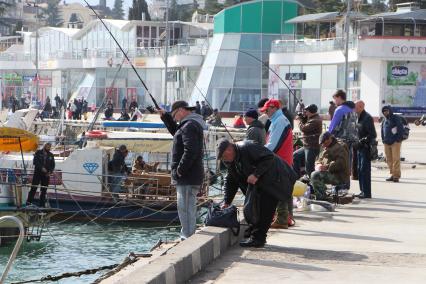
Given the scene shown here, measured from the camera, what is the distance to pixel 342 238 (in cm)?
1295

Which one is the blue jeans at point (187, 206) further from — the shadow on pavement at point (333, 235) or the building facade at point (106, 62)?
the building facade at point (106, 62)

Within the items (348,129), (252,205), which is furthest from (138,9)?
(252,205)

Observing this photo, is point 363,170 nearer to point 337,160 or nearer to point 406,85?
point 337,160

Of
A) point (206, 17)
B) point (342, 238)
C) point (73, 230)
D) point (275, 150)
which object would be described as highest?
point (206, 17)

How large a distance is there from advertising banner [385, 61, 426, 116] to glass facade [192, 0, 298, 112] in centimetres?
996

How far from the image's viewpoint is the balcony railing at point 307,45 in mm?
69375

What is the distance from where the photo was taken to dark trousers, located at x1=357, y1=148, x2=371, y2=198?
18469 mm

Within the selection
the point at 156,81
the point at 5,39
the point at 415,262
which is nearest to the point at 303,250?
the point at 415,262

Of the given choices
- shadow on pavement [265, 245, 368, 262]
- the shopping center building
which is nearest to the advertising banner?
the shopping center building

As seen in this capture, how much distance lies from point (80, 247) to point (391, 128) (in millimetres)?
7431

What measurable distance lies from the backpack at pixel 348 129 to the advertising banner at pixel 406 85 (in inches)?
1927

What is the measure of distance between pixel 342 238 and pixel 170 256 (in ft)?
12.7

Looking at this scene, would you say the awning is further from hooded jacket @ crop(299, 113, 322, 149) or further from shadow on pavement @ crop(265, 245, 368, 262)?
shadow on pavement @ crop(265, 245, 368, 262)

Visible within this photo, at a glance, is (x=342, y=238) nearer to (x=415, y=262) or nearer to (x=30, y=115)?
(x=415, y=262)
